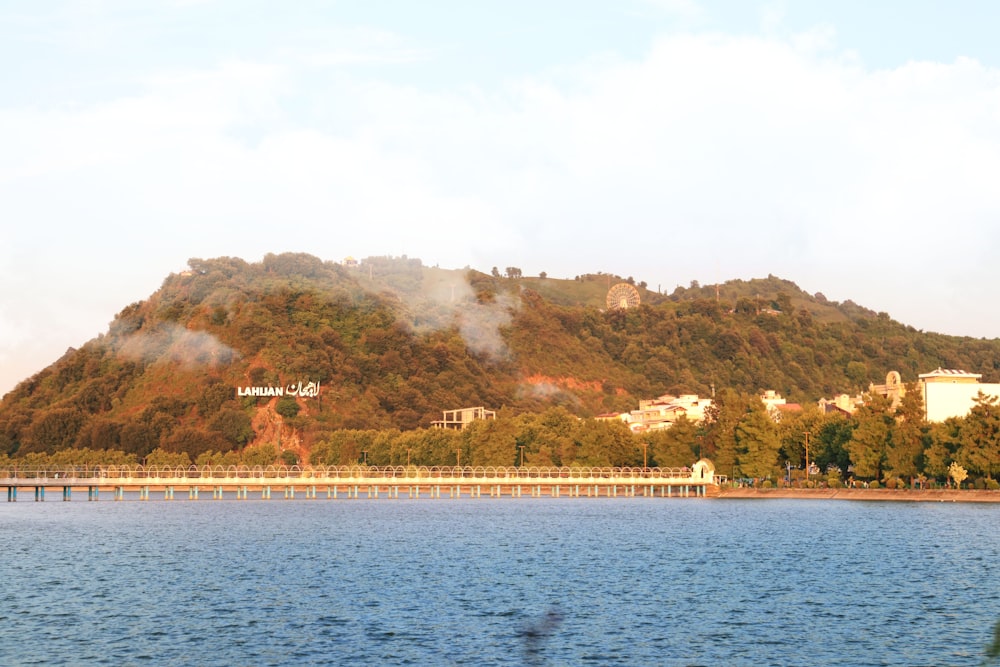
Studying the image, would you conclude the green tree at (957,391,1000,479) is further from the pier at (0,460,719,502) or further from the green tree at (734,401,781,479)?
the pier at (0,460,719,502)

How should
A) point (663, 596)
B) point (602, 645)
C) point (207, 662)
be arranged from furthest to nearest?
1. point (663, 596)
2. point (602, 645)
3. point (207, 662)

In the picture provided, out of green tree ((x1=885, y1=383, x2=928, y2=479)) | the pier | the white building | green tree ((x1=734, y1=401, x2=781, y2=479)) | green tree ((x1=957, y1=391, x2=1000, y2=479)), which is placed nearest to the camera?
green tree ((x1=957, y1=391, x2=1000, y2=479))

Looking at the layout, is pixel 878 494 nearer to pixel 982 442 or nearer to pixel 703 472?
pixel 982 442

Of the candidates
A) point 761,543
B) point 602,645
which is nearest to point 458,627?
point 602,645

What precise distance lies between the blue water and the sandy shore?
1018 centimetres

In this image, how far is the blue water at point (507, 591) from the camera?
41.2m

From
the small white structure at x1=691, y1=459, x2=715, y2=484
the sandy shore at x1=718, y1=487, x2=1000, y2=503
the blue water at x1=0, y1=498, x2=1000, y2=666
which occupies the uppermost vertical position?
the small white structure at x1=691, y1=459, x2=715, y2=484

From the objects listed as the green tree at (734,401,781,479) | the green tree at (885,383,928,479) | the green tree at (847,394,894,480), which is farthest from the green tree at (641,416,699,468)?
the green tree at (885,383,928,479)

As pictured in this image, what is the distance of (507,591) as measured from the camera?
56750mm

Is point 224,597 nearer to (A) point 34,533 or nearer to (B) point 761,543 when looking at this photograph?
(B) point 761,543

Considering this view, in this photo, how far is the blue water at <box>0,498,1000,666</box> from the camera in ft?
135

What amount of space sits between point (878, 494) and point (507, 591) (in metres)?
77.7

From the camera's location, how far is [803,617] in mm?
48938

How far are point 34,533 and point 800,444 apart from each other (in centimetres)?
8608
